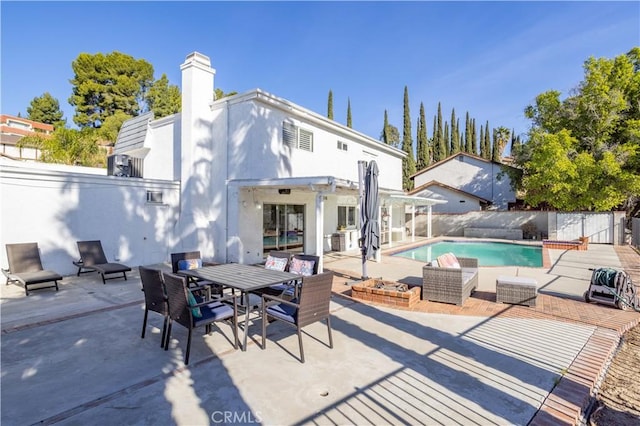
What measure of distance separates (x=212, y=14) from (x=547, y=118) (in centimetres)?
2179

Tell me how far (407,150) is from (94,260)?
115ft

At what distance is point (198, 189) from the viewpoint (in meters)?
12.1

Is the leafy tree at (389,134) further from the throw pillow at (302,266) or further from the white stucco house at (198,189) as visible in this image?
the throw pillow at (302,266)

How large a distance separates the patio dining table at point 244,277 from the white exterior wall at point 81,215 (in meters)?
6.09

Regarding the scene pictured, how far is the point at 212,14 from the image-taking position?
535 inches

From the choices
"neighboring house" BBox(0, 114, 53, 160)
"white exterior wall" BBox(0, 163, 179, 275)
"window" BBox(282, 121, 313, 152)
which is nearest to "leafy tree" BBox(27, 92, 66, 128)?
"neighboring house" BBox(0, 114, 53, 160)

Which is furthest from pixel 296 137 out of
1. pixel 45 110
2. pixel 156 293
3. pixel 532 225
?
pixel 45 110

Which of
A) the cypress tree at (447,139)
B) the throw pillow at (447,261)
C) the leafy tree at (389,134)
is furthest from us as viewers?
the cypress tree at (447,139)

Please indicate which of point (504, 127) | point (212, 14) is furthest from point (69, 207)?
point (504, 127)

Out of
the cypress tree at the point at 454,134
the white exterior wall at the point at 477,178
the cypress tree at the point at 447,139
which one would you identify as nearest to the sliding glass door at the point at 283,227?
the white exterior wall at the point at 477,178

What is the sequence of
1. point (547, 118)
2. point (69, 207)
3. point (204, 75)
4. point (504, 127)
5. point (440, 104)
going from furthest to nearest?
point (440, 104), point (504, 127), point (547, 118), point (204, 75), point (69, 207)

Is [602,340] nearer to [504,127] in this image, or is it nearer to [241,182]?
[241,182]

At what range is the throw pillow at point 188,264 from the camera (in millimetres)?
6742

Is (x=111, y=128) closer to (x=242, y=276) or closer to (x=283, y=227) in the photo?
(x=283, y=227)
